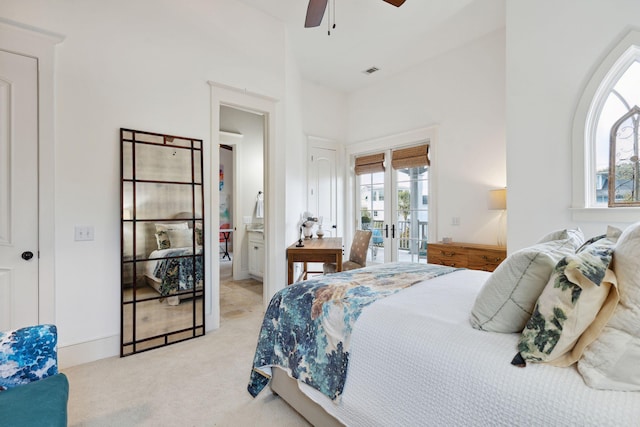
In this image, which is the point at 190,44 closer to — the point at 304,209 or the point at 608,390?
the point at 304,209

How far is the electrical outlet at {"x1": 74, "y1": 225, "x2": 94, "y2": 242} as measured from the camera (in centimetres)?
230

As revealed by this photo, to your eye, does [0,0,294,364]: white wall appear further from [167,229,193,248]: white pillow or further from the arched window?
the arched window

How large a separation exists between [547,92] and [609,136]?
1.95 feet

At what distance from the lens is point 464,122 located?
12.9 ft

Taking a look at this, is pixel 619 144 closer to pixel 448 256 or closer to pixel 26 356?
pixel 448 256

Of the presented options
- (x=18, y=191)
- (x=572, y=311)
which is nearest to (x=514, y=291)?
(x=572, y=311)

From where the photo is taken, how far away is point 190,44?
2834mm

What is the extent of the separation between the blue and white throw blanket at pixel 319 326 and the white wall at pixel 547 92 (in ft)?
4.62

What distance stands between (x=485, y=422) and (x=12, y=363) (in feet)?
6.02

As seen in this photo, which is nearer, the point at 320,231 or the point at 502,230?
the point at 502,230

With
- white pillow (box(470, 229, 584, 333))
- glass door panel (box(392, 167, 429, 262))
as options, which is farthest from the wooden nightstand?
white pillow (box(470, 229, 584, 333))

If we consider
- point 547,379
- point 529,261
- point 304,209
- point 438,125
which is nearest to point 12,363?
point 547,379

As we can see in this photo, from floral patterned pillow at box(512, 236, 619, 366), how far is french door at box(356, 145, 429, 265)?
11.8ft

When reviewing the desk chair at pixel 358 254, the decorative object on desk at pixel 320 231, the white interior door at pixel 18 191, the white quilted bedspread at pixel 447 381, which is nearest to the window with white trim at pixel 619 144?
the white quilted bedspread at pixel 447 381
